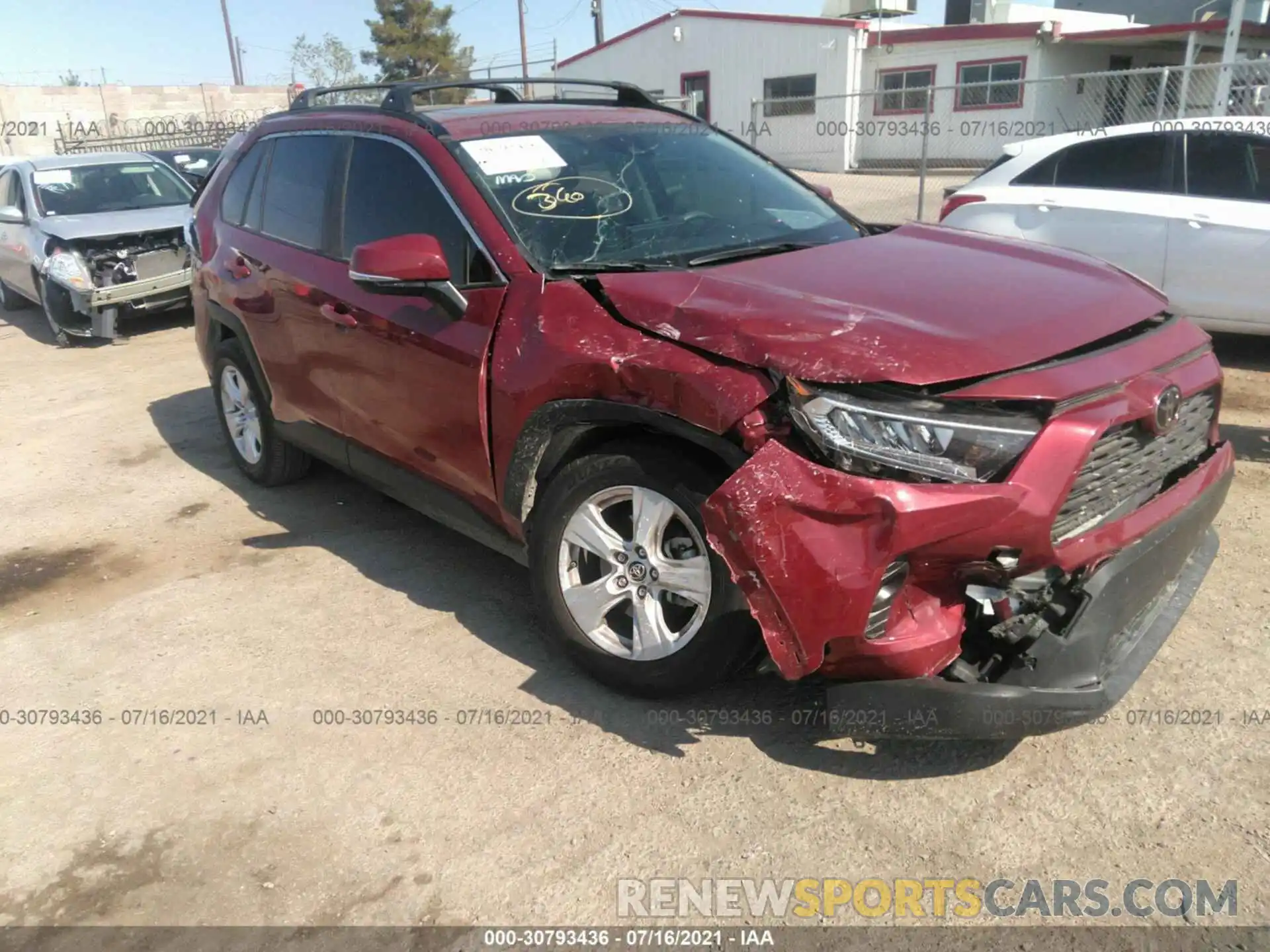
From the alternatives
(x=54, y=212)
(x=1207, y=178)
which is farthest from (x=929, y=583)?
(x=54, y=212)

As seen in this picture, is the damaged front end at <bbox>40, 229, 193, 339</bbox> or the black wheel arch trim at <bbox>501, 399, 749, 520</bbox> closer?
the black wheel arch trim at <bbox>501, 399, 749, 520</bbox>

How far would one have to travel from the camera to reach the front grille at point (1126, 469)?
261 centimetres

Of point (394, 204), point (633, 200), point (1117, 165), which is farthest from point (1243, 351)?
point (394, 204)

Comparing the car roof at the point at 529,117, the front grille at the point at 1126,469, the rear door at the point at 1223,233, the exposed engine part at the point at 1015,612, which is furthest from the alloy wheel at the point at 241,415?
the rear door at the point at 1223,233

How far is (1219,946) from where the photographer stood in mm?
2316

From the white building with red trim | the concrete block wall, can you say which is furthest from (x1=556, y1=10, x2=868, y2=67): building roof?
the concrete block wall

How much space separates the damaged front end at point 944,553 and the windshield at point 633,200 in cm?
115

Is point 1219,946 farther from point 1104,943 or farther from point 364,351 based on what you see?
point 364,351

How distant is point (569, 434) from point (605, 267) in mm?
586

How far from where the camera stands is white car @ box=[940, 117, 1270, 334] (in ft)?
20.9

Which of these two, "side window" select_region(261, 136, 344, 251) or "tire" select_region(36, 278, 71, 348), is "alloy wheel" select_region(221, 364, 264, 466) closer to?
"side window" select_region(261, 136, 344, 251)

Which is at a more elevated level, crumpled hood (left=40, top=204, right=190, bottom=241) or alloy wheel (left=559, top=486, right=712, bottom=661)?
crumpled hood (left=40, top=204, right=190, bottom=241)

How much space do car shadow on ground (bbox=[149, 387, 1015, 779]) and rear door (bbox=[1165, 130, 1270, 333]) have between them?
473 cm

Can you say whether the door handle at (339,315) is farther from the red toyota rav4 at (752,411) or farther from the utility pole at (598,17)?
the utility pole at (598,17)
